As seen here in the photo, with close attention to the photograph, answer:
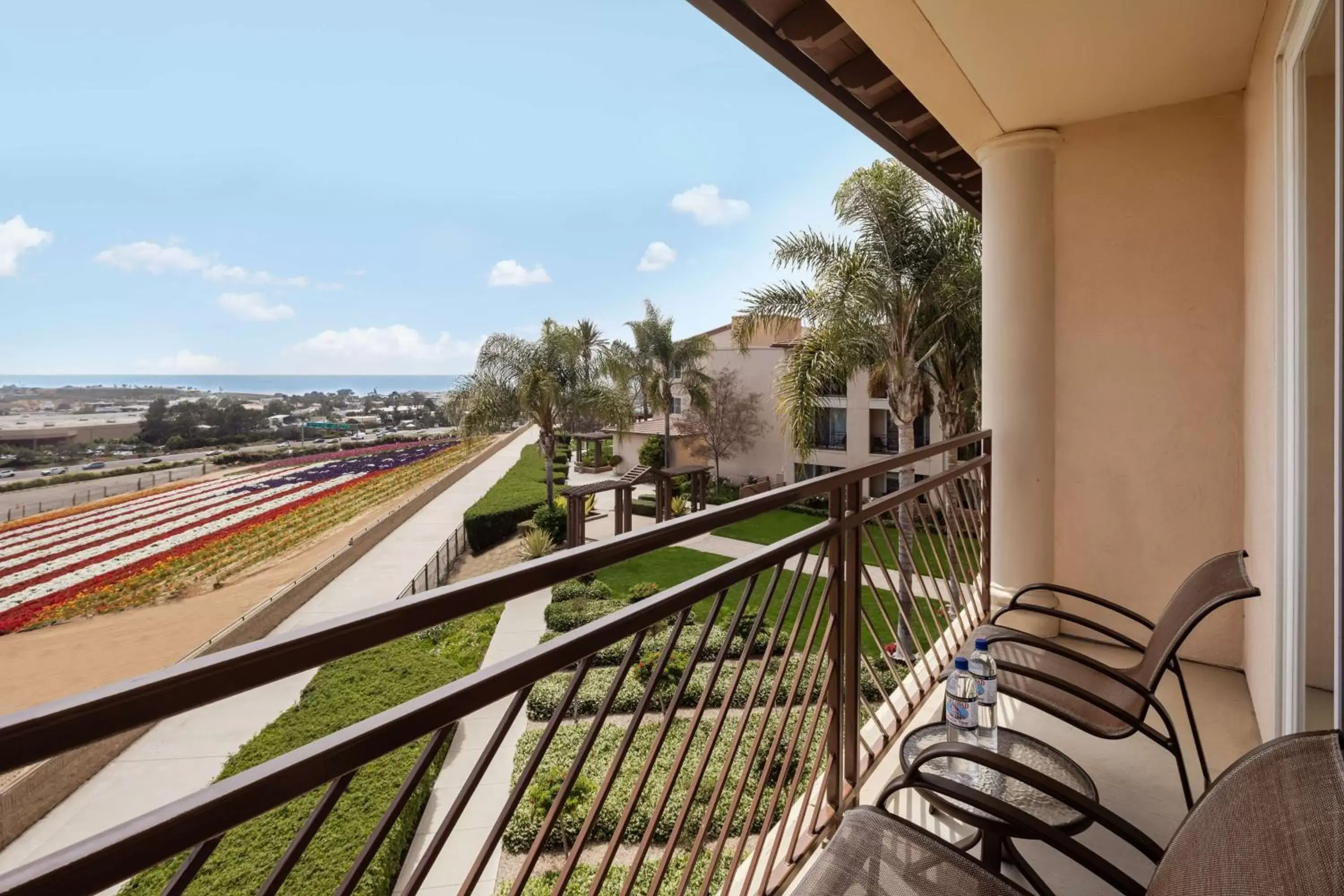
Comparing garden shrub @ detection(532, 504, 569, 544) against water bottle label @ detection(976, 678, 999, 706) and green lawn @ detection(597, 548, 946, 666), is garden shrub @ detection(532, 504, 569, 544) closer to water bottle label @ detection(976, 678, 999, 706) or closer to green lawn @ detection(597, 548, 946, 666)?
green lawn @ detection(597, 548, 946, 666)

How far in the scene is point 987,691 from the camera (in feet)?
5.88

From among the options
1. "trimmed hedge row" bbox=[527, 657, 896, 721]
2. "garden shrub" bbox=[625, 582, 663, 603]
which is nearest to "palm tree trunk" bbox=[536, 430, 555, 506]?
"garden shrub" bbox=[625, 582, 663, 603]

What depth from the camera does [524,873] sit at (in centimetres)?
88

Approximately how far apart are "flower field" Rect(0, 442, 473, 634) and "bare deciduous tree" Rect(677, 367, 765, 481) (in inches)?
299

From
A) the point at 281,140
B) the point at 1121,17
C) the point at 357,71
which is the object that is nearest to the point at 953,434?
the point at 1121,17

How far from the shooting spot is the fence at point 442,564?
17.3 metres

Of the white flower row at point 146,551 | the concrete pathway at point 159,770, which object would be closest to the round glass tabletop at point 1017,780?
the concrete pathway at point 159,770

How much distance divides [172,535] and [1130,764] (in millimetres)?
28081

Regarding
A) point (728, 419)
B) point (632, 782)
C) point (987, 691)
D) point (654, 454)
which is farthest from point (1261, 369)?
point (654, 454)

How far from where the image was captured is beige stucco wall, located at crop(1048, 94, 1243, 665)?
2732mm

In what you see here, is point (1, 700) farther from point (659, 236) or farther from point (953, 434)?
point (659, 236)

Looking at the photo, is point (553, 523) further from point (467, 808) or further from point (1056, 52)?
point (1056, 52)

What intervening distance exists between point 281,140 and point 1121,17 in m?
65.2

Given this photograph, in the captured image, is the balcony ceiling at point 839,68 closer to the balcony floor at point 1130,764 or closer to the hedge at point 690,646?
the balcony floor at point 1130,764
